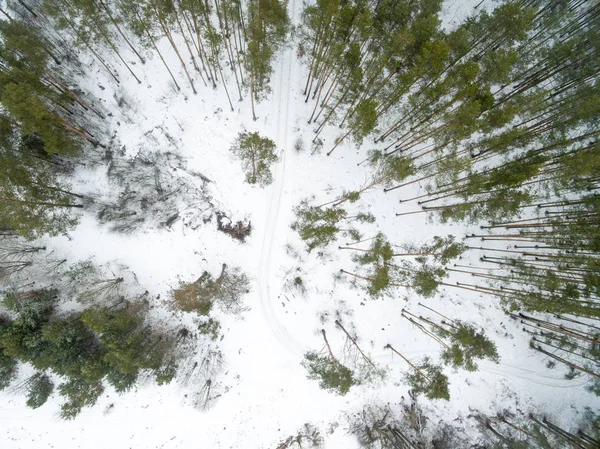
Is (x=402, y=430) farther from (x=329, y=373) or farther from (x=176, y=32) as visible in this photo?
(x=176, y=32)

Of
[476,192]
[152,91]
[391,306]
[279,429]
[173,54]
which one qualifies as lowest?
[279,429]

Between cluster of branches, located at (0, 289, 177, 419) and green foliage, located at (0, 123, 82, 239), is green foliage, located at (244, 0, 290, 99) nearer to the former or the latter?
green foliage, located at (0, 123, 82, 239)

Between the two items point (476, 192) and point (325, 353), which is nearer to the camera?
point (476, 192)

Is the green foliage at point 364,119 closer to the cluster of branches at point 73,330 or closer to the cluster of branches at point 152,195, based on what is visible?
the cluster of branches at point 152,195

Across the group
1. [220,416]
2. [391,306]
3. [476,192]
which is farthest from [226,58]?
[220,416]

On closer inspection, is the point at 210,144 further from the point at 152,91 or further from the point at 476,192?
the point at 476,192

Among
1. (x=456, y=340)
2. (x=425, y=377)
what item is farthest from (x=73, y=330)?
(x=456, y=340)

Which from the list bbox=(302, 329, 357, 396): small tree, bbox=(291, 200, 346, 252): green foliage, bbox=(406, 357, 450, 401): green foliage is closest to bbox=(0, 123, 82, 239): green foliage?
bbox=(291, 200, 346, 252): green foliage
